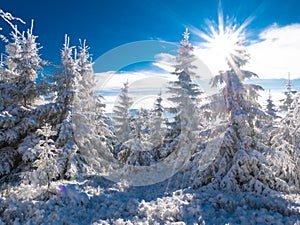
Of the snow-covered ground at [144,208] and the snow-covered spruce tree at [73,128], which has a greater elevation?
the snow-covered spruce tree at [73,128]

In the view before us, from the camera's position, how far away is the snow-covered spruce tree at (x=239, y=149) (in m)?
11.8

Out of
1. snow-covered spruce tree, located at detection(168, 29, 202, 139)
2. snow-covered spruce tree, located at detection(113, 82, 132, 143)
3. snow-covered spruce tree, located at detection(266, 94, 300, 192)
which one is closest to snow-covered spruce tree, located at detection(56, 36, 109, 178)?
snow-covered spruce tree, located at detection(168, 29, 202, 139)

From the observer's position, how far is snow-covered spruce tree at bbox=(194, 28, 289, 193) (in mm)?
11750

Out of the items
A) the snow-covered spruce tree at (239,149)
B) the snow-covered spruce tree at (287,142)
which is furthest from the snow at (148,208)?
the snow-covered spruce tree at (287,142)

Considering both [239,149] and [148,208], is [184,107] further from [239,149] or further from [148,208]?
[148,208]

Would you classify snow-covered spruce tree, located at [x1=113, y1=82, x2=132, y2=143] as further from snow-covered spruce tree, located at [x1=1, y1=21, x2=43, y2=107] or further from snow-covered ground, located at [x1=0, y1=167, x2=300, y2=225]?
snow-covered ground, located at [x1=0, y1=167, x2=300, y2=225]

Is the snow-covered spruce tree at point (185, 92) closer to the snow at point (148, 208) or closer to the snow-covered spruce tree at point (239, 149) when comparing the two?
the snow-covered spruce tree at point (239, 149)

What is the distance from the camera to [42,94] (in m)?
15.5

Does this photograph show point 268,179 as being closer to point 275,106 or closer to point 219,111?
point 219,111

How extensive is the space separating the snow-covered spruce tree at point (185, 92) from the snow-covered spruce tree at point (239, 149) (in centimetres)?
778

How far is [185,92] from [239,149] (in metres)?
10.1

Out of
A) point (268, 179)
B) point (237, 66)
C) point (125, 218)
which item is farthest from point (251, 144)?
point (125, 218)

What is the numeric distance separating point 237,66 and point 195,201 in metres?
7.85

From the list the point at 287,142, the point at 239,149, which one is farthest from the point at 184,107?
the point at 287,142
